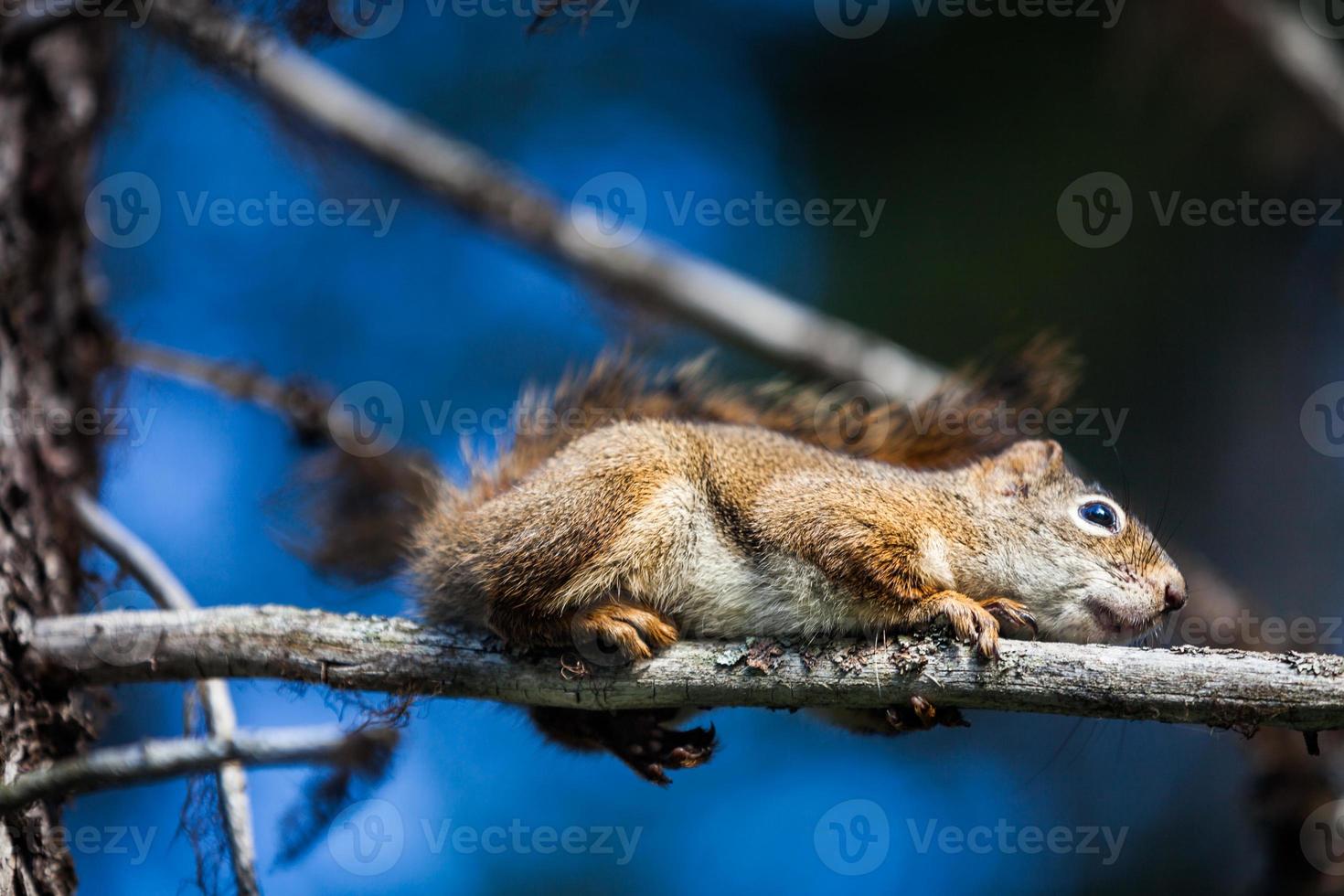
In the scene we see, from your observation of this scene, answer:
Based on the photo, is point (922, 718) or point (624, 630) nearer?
point (922, 718)

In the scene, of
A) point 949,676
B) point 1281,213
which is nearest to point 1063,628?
point 949,676

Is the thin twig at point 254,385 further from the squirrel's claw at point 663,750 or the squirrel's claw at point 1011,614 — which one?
the squirrel's claw at point 1011,614

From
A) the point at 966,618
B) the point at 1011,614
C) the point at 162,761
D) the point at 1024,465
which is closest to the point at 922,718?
the point at 966,618

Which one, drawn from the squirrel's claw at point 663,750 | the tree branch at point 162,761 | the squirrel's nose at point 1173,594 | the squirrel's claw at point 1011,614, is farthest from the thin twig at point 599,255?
the tree branch at point 162,761

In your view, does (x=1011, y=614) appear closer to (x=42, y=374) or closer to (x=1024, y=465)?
(x=1024, y=465)

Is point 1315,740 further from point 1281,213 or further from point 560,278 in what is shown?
point 1281,213

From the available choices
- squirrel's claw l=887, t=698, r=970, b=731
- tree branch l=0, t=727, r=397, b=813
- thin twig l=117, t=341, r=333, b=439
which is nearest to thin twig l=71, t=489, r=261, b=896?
tree branch l=0, t=727, r=397, b=813
